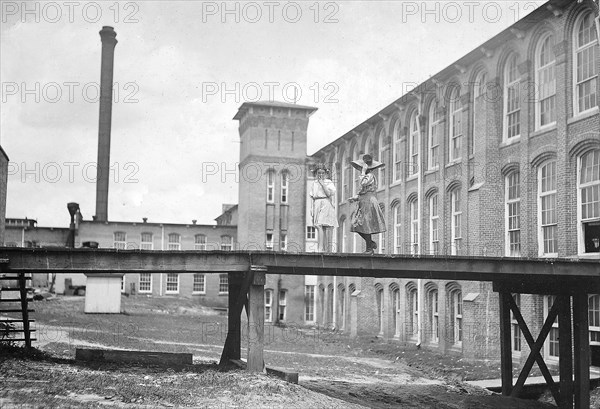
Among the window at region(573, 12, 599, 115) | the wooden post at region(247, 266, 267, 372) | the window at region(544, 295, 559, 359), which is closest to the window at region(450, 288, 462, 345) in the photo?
the window at region(544, 295, 559, 359)

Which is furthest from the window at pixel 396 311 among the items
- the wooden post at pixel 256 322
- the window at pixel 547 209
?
the wooden post at pixel 256 322

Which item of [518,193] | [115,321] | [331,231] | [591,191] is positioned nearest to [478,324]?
[518,193]

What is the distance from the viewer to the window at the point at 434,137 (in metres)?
29.2

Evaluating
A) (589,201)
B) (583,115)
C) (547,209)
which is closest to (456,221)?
(547,209)

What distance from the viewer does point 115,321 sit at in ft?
107

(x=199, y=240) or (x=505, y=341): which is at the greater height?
(x=199, y=240)

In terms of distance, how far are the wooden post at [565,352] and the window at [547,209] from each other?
5204 mm

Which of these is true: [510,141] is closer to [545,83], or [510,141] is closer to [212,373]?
[545,83]

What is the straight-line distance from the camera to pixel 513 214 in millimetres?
23781

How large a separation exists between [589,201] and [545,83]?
424 centimetres

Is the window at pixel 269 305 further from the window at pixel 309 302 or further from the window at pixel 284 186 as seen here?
the window at pixel 284 186

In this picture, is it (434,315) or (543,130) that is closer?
(543,130)

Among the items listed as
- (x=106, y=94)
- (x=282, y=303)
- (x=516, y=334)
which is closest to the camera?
(x=516, y=334)

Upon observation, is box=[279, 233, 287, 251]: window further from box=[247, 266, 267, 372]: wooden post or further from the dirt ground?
box=[247, 266, 267, 372]: wooden post
